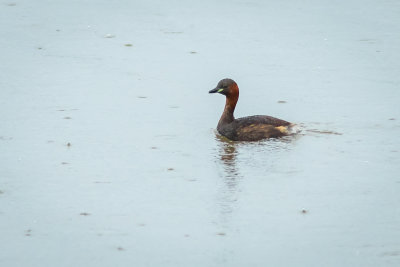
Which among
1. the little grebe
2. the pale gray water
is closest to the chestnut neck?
the little grebe

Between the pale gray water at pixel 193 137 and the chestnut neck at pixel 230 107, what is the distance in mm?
198

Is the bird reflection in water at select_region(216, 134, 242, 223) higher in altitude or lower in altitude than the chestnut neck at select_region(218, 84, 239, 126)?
lower

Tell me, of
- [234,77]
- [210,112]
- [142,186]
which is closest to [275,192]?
[142,186]

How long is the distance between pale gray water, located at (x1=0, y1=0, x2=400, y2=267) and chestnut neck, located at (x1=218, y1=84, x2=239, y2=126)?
0.65ft

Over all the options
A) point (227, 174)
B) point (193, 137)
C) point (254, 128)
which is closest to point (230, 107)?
point (254, 128)

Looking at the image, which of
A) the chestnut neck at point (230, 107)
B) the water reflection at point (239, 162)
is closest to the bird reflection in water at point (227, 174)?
the water reflection at point (239, 162)

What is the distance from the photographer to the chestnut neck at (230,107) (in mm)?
8789

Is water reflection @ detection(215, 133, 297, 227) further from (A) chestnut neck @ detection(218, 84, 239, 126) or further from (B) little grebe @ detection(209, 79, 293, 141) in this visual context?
(A) chestnut neck @ detection(218, 84, 239, 126)

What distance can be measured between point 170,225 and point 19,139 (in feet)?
8.79

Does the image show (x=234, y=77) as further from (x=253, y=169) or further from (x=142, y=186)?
(x=142, y=186)

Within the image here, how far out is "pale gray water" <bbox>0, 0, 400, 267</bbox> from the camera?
19.3 feet

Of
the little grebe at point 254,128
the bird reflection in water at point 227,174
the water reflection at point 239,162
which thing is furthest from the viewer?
the little grebe at point 254,128

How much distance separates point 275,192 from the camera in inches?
271

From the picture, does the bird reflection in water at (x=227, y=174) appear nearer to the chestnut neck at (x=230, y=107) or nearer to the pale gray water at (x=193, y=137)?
the pale gray water at (x=193, y=137)
